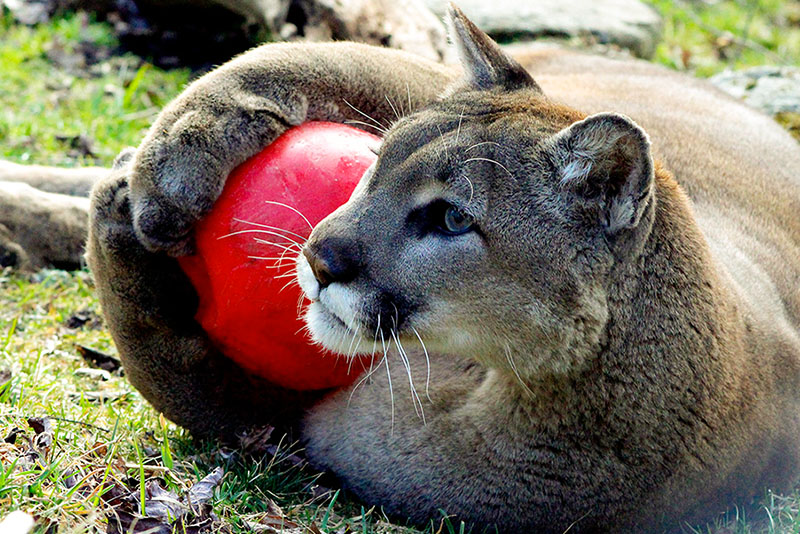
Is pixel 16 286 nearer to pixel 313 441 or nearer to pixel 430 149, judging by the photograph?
pixel 313 441

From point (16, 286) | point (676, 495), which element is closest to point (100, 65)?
point (16, 286)

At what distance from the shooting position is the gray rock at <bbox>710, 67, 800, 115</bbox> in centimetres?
804

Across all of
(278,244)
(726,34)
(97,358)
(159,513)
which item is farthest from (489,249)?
(726,34)

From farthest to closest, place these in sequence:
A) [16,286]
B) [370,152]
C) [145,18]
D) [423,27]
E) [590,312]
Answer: [145,18] → [423,27] → [16,286] → [370,152] → [590,312]

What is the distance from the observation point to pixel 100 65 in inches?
358

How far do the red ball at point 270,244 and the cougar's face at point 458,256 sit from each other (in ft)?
0.91

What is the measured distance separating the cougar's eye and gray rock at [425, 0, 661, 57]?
669 centimetres

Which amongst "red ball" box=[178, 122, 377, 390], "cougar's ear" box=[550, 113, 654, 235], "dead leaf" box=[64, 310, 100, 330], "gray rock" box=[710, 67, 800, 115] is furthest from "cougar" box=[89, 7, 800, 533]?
"gray rock" box=[710, 67, 800, 115]

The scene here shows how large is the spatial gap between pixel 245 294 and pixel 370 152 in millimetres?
779

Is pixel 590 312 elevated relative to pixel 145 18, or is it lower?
elevated

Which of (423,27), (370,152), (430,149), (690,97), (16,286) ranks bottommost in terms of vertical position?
(16,286)

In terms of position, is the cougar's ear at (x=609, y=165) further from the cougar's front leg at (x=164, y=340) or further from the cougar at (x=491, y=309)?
the cougar's front leg at (x=164, y=340)

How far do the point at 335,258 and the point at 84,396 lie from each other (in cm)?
183

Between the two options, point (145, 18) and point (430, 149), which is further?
point (145, 18)
